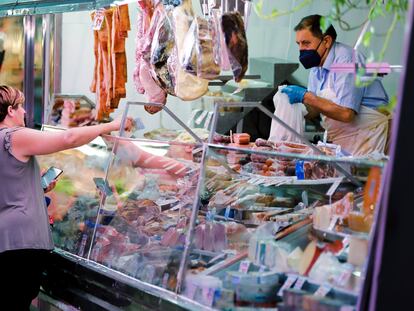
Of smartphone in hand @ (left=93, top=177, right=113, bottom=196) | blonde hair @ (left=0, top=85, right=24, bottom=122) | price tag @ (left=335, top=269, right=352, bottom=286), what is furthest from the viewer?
blonde hair @ (left=0, top=85, right=24, bottom=122)

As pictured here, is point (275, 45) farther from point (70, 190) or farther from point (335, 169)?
point (335, 169)

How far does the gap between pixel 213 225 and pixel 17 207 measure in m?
1.32

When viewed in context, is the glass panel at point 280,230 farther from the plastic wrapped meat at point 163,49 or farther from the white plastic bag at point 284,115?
the white plastic bag at point 284,115

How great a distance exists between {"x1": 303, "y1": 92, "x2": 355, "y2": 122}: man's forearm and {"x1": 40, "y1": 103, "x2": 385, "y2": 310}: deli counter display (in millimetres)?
216

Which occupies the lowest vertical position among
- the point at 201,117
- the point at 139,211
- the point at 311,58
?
the point at 139,211

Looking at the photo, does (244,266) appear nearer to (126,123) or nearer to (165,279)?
(165,279)

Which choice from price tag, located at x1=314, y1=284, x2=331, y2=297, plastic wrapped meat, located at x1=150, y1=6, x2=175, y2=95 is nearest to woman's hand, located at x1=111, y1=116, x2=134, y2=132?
plastic wrapped meat, located at x1=150, y1=6, x2=175, y2=95

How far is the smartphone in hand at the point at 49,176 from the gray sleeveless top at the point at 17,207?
423 mm

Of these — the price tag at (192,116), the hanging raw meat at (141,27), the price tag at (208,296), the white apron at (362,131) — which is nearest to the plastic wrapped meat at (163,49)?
the hanging raw meat at (141,27)

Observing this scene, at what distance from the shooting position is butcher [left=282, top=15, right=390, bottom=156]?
16.2 ft

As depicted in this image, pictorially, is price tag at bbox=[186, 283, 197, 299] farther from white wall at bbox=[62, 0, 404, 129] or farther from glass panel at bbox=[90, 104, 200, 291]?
white wall at bbox=[62, 0, 404, 129]

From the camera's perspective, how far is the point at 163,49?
4.60m

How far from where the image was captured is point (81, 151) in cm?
498

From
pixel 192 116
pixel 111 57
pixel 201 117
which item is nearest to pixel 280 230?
pixel 111 57
